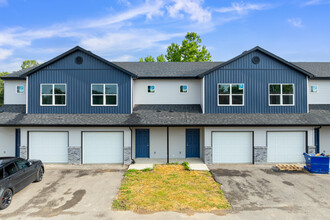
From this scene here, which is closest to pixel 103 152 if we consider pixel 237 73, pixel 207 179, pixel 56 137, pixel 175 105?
pixel 56 137

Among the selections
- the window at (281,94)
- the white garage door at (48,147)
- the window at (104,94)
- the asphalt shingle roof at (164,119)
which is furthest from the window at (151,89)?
the window at (281,94)

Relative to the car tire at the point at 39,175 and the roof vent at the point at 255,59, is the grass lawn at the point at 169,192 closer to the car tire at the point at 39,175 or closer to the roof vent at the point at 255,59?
the car tire at the point at 39,175

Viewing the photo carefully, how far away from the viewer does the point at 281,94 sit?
1381cm

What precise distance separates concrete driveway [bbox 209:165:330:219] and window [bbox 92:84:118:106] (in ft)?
26.8

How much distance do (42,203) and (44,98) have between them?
27.1 ft

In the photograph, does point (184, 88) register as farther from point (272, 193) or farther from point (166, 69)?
point (272, 193)

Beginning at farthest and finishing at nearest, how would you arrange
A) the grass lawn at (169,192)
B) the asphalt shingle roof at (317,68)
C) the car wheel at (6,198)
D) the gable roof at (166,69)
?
the asphalt shingle roof at (317,68) → the gable roof at (166,69) → the grass lawn at (169,192) → the car wheel at (6,198)

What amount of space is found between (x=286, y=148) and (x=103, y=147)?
1250cm

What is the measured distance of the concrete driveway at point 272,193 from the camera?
713cm

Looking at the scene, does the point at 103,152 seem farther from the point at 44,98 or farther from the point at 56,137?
the point at 44,98

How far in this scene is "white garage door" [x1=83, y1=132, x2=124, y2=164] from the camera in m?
13.3

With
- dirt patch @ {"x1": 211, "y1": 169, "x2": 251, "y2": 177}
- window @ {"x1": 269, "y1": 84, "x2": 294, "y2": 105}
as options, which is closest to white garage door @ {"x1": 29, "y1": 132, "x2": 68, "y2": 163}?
dirt patch @ {"x1": 211, "y1": 169, "x2": 251, "y2": 177}

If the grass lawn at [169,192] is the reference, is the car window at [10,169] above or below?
above

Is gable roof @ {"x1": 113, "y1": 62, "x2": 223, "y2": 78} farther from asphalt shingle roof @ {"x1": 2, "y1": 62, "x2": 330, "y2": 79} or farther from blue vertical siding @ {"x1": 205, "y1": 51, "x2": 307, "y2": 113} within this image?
blue vertical siding @ {"x1": 205, "y1": 51, "x2": 307, "y2": 113}
